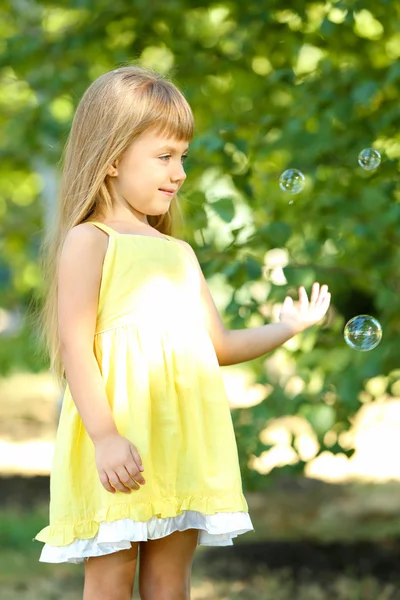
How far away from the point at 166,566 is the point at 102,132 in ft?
3.17

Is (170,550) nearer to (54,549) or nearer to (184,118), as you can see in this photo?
(54,549)

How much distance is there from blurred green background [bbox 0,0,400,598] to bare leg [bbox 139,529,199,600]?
1.11 meters

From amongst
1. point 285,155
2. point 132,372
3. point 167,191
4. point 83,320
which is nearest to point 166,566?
point 132,372

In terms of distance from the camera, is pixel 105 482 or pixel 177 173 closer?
pixel 105 482

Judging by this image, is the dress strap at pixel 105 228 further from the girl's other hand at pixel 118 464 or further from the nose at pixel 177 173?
the girl's other hand at pixel 118 464

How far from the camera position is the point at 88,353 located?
7.20ft

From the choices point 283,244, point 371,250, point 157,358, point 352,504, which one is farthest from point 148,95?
point 352,504

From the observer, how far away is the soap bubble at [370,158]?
345cm

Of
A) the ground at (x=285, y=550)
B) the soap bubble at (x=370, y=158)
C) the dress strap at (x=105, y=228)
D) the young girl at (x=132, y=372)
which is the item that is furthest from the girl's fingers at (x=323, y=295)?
the ground at (x=285, y=550)

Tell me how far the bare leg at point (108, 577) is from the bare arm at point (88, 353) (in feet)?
0.59

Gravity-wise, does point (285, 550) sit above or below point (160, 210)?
below

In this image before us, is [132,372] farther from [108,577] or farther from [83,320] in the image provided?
[108,577]

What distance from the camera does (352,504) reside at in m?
6.78

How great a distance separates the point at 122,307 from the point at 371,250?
6.09ft
